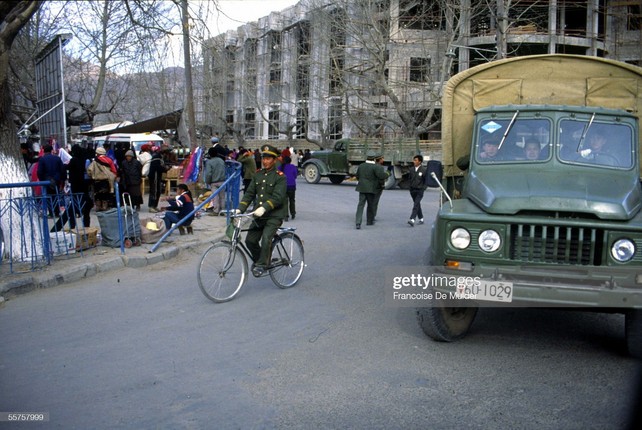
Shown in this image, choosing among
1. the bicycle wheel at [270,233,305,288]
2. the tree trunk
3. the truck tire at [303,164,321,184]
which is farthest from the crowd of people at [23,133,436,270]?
the truck tire at [303,164,321,184]

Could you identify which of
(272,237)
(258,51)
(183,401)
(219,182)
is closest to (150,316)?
(272,237)

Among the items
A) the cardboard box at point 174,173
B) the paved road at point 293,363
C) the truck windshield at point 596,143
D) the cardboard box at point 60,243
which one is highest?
the truck windshield at point 596,143

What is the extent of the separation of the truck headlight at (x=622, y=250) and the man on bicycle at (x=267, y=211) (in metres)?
4.10

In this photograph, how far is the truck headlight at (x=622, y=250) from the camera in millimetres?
4859

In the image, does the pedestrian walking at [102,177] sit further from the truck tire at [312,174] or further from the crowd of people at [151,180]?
the truck tire at [312,174]

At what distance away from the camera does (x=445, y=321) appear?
5633 millimetres

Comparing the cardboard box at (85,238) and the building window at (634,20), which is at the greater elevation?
the building window at (634,20)

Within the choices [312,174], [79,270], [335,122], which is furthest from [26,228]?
[335,122]

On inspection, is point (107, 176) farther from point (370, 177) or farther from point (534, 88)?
point (534, 88)

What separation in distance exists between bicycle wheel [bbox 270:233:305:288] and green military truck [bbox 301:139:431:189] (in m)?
18.6

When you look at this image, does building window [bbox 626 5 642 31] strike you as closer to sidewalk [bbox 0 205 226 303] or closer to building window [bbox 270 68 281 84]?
building window [bbox 270 68 281 84]

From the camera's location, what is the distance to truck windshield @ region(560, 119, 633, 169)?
6.08m

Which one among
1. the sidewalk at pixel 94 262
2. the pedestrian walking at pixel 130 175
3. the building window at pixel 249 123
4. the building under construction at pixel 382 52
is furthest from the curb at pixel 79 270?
Answer: the building window at pixel 249 123

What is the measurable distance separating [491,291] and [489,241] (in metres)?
0.44
